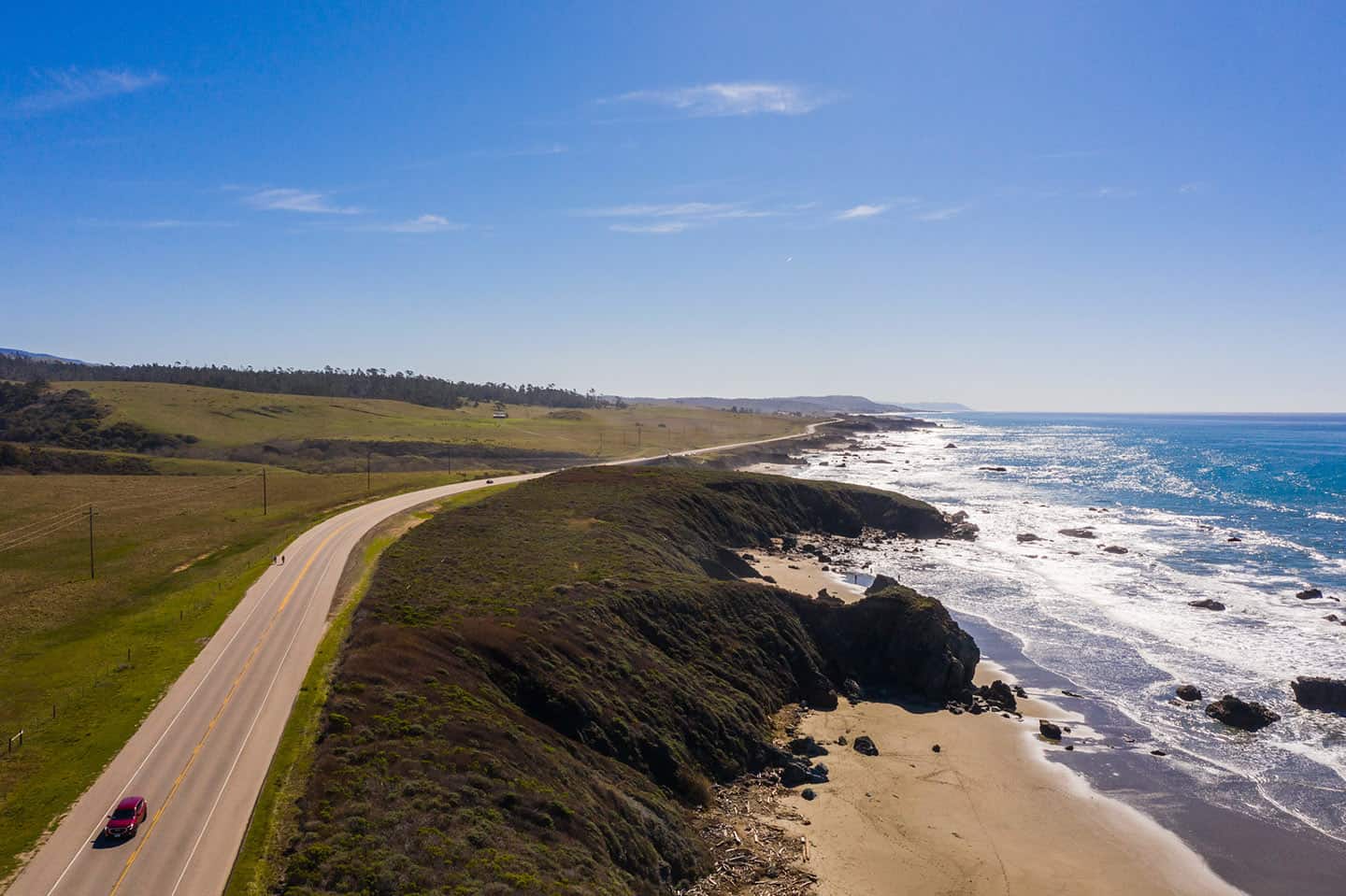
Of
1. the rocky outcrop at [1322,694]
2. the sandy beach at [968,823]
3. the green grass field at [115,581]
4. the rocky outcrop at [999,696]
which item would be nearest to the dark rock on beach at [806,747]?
the sandy beach at [968,823]

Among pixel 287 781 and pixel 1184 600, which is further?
pixel 1184 600

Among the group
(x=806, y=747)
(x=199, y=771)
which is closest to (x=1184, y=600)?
(x=806, y=747)

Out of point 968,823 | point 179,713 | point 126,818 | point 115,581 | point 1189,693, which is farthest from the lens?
point 115,581

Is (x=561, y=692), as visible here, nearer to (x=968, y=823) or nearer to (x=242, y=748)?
(x=242, y=748)

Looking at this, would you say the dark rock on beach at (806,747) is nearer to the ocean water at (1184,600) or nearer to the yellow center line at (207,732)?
the ocean water at (1184,600)

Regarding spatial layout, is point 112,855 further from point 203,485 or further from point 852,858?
point 203,485

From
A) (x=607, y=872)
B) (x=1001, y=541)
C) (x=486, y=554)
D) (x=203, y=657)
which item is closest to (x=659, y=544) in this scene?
(x=486, y=554)
